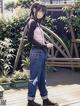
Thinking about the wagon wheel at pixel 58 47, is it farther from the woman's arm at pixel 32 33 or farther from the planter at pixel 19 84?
the woman's arm at pixel 32 33

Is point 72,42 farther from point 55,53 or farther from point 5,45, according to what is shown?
point 5,45

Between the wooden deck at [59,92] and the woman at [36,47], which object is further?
the wooden deck at [59,92]

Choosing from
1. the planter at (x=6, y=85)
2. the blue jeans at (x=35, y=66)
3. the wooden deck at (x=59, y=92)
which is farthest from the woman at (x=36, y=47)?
the planter at (x=6, y=85)

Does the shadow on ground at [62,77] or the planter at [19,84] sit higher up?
the planter at [19,84]

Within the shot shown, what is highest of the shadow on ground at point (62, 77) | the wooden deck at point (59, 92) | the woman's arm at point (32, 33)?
the woman's arm at point (32, 33)

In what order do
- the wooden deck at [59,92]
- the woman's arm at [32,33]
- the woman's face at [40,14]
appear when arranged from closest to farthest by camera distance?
the woman's arm at [32,33] < the woman's face at [40,14] < the wooden deck at [59,92]

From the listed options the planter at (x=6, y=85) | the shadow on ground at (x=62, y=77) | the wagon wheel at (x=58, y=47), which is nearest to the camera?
the planter at (x=6, y=85)

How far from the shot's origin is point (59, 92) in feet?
26.2

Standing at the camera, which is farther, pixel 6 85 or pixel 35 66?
pixel 6 85

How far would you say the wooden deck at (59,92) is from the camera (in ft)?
23.3

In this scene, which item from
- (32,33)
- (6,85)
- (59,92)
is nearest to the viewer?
(32,33)

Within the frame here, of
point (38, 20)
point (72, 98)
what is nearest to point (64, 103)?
point (72, 98)

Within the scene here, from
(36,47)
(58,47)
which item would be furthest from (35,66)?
(58,47)

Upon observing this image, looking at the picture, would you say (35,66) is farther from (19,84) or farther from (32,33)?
(19,84)
